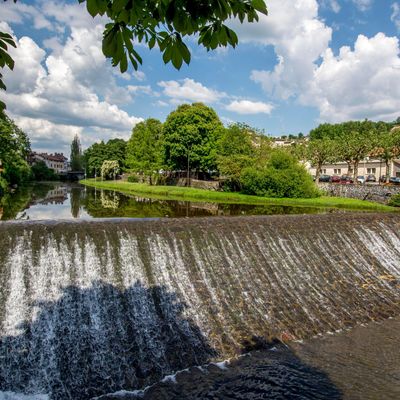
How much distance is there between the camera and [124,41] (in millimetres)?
2461

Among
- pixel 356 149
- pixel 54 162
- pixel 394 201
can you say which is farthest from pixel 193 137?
pixel 54 162

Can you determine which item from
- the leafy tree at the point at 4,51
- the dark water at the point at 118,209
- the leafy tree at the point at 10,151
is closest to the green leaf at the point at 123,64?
the leafy tree at the point at 4,51

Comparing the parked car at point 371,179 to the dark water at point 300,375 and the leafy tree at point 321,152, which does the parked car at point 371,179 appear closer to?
the leafy tree at point 321,152

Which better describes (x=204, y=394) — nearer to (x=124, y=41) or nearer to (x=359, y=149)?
(x=124, y=41)

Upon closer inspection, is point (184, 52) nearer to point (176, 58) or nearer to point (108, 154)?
point (176, 58)

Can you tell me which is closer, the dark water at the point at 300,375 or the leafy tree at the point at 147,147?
the dark water at the point at 300,375

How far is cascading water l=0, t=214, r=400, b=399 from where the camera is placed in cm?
848

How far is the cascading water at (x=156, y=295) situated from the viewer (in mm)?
8484

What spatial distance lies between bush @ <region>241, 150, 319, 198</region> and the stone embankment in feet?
16.8

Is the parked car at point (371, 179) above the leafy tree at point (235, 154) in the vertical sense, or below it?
below

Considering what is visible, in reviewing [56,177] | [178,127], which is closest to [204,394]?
[178,127]

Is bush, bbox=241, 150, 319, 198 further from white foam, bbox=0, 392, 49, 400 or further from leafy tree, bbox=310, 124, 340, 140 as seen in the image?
leafy tree, bbox=310, 124, 340, 140

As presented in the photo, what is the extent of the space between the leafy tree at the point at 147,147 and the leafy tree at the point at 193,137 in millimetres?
4532

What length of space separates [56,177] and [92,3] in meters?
116
